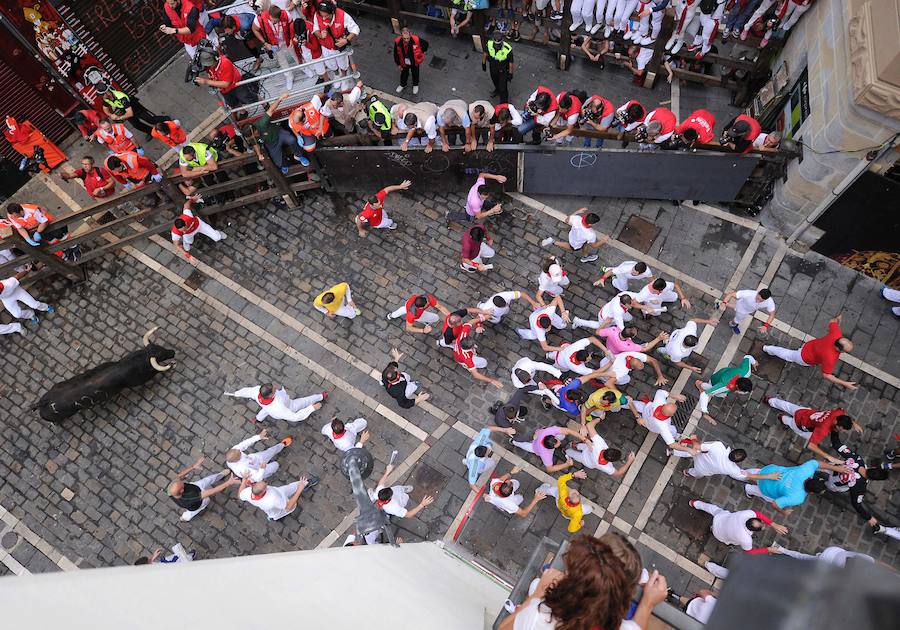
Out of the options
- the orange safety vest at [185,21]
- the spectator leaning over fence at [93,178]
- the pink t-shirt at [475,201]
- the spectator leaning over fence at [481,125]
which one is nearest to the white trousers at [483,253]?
the pink t-shirt at [475,201]

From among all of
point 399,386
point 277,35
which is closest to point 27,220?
point 277,35

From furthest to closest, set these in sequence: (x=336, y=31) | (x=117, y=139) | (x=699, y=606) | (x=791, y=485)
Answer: (x=117, y=139), (x=336, y=31), (x=791, y=485), (x=699, y=606)

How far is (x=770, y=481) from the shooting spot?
9.28 meters

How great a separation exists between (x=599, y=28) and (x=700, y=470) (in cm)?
1010

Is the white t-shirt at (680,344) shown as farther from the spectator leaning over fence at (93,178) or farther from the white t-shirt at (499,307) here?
the spectator leaning over fence at (93,178)

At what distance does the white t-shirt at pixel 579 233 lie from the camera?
1130 centimetres

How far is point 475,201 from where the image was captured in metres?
11.8

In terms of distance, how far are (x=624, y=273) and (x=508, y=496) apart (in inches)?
186

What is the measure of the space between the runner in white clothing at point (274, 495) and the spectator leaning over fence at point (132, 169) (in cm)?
680

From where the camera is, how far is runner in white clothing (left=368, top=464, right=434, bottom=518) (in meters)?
8.98

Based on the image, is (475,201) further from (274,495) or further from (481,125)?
(274,495)

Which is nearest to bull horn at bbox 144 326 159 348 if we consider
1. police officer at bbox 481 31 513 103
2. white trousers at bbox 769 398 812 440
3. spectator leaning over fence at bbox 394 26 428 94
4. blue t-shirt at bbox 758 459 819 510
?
spectator leaning over fence at bbox 394 26 428 94

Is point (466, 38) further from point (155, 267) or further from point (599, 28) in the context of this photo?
point (155, 267)

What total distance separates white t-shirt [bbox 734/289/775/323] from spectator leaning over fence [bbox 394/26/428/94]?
336 inches
